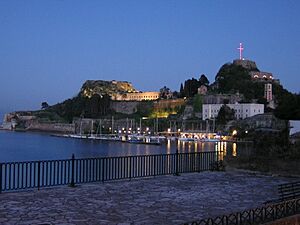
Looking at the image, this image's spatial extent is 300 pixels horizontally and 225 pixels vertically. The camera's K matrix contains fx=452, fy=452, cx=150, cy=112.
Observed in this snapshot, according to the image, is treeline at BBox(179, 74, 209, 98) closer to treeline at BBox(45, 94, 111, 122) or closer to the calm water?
treeline at BBox(45, 94, 111, 122)

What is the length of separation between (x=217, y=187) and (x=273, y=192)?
5.61 ft

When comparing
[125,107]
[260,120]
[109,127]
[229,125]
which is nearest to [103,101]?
[125,107]

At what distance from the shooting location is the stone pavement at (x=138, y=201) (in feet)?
31.1

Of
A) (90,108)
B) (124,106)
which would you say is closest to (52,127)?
(90,108)

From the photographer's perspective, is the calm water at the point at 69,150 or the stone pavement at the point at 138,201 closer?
the stone pavement at the point at 138,201

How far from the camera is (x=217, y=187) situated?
1424 cm

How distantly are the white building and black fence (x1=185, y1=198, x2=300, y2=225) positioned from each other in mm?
120258

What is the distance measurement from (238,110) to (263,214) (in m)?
125

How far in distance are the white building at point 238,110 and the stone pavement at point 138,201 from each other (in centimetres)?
11449

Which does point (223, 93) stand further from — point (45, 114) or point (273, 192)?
point (273, 192)

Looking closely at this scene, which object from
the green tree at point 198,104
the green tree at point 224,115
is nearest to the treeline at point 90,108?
the green tree at point 198,104

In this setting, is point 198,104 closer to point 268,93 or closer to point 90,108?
point 268,93

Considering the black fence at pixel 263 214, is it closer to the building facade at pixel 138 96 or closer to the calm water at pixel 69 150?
the calm water at pixel 69 150

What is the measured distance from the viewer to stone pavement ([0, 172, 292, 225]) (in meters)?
9.47
